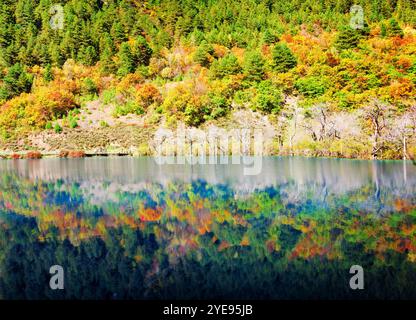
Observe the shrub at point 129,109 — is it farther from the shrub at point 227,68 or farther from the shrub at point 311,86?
the shrub at point 311,86

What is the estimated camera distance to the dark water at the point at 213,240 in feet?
17.8

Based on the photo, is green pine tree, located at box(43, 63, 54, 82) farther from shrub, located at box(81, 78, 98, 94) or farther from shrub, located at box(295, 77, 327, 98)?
shrub, located at box(295, 77, 327, 98)

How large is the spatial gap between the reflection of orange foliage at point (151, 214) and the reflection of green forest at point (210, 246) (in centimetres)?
2

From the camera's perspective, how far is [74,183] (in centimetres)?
1546

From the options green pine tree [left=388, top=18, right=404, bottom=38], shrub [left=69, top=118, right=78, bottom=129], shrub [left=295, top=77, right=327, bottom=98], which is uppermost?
green pine tree [left=388, top=18, right=404, bottom=38]

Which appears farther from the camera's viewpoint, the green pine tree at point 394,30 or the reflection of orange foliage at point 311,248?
the green pine tree at point 394,30

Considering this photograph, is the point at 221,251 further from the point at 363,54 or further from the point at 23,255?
the point at 363,54

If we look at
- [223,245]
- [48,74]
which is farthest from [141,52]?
[223,245]

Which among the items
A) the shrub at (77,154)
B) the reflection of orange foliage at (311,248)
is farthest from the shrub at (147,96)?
the reflection of orange foliage at (311,248)

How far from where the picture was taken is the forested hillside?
2975 centimetres

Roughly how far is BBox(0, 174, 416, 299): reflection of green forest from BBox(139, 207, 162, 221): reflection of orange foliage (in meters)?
0.02

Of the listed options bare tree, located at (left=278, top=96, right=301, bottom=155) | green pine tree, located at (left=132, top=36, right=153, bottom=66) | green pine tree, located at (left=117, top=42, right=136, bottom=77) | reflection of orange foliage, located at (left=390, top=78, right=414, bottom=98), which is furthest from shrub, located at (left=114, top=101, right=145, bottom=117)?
reflection of orange foliage, located at (left=390, top=78, right=414, bottom=98)
